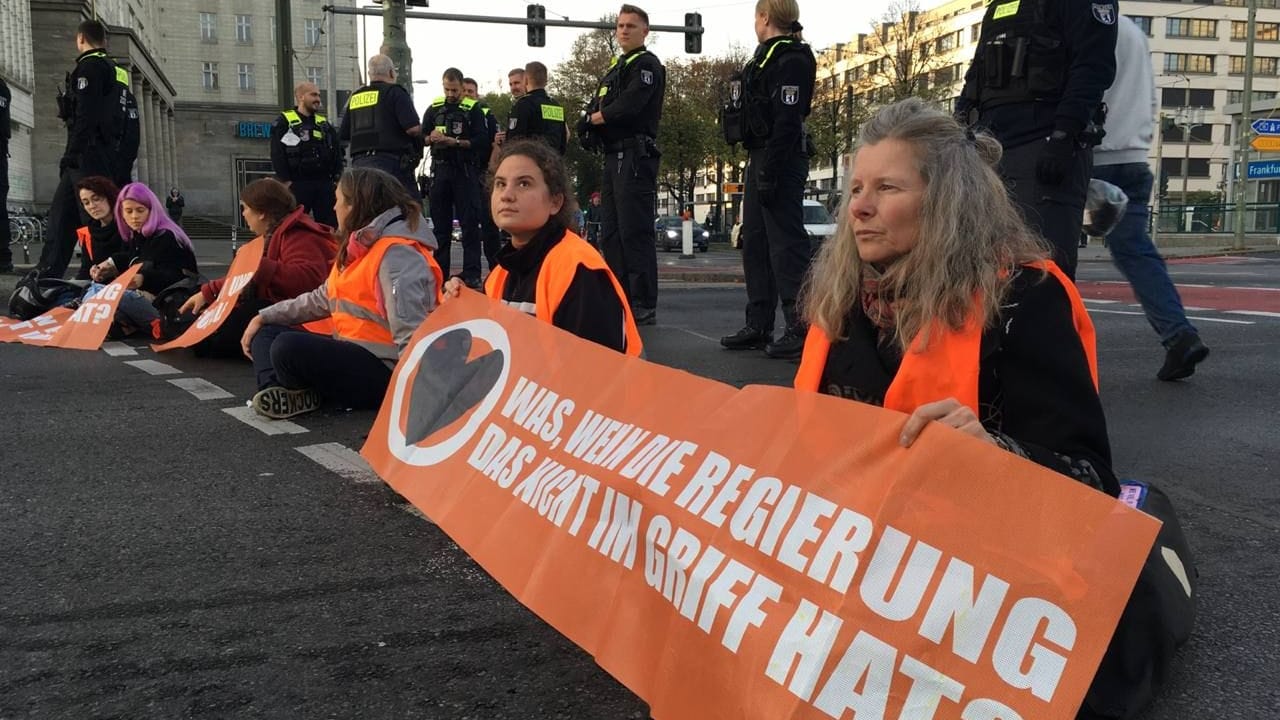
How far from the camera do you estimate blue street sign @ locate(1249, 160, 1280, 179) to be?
1171 inches

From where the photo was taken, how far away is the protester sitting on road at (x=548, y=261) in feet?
10.9

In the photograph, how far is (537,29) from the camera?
79.7ft

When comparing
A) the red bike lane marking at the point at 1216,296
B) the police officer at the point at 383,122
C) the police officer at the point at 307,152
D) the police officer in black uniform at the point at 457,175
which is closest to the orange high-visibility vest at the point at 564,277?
the police officer at the point at 383,122

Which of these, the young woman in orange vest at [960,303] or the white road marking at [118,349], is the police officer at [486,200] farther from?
the young woman in orange vest at [960,303]

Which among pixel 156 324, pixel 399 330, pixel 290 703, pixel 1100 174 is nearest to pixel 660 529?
pixel 290 703

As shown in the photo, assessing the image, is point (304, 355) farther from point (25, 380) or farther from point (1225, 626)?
point (1225, 626)

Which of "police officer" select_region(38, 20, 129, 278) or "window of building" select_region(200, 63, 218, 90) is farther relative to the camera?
"window of building" select_region(200, 63, 218, 90)

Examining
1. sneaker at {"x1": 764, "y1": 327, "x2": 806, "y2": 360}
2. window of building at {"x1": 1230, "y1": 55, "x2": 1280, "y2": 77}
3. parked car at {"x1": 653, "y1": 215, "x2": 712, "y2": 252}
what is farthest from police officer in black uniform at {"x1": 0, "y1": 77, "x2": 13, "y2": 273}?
window of building at {"x1": 1230, "y1": 55, "x2": 1280, "y2": 77}

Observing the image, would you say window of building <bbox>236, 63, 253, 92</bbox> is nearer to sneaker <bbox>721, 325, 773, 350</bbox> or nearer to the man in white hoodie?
sneaker <bbox>721, 325, 773, 350</bbox>

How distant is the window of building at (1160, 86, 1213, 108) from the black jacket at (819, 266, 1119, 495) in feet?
297

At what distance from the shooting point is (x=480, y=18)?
2225 centimetres

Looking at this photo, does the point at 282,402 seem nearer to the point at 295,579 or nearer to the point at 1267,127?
the point at 295,579

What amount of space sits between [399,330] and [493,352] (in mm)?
1394

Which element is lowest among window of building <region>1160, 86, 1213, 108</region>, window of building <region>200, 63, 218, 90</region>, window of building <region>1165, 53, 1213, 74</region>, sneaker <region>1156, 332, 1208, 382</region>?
sneaker <region>1156, 332, 1208, 382</region>
